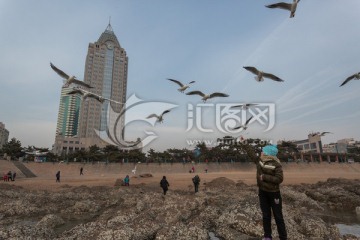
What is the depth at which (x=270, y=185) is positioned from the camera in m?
5.02

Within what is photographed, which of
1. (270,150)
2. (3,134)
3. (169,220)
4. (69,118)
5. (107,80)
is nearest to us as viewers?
(270,150)

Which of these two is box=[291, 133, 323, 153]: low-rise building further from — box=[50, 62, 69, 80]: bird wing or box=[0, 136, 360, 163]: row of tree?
box=[50, 62, 69, 80]: bird wing

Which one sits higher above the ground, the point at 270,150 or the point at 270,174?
the point at 270,150

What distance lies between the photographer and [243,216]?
949 centimetres

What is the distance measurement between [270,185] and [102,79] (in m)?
170

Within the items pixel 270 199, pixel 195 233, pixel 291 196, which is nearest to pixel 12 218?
pixel 195 233

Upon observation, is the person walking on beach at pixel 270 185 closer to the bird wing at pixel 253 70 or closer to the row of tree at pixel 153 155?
the bird wing at pixel 253 70

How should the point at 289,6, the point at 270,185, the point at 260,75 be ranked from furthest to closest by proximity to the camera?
the point at 260,75, the point at 289,6, the point at 270,185

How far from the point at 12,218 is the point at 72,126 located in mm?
189100

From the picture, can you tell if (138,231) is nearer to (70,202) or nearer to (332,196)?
(70,202)

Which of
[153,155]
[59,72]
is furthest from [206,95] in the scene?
[153,155]

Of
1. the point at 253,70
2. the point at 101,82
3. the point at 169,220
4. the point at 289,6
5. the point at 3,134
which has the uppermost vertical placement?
the point at 101,82

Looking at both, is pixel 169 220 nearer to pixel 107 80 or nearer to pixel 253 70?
pixel 253 70

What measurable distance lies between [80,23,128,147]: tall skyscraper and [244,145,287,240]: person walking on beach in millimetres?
150117
